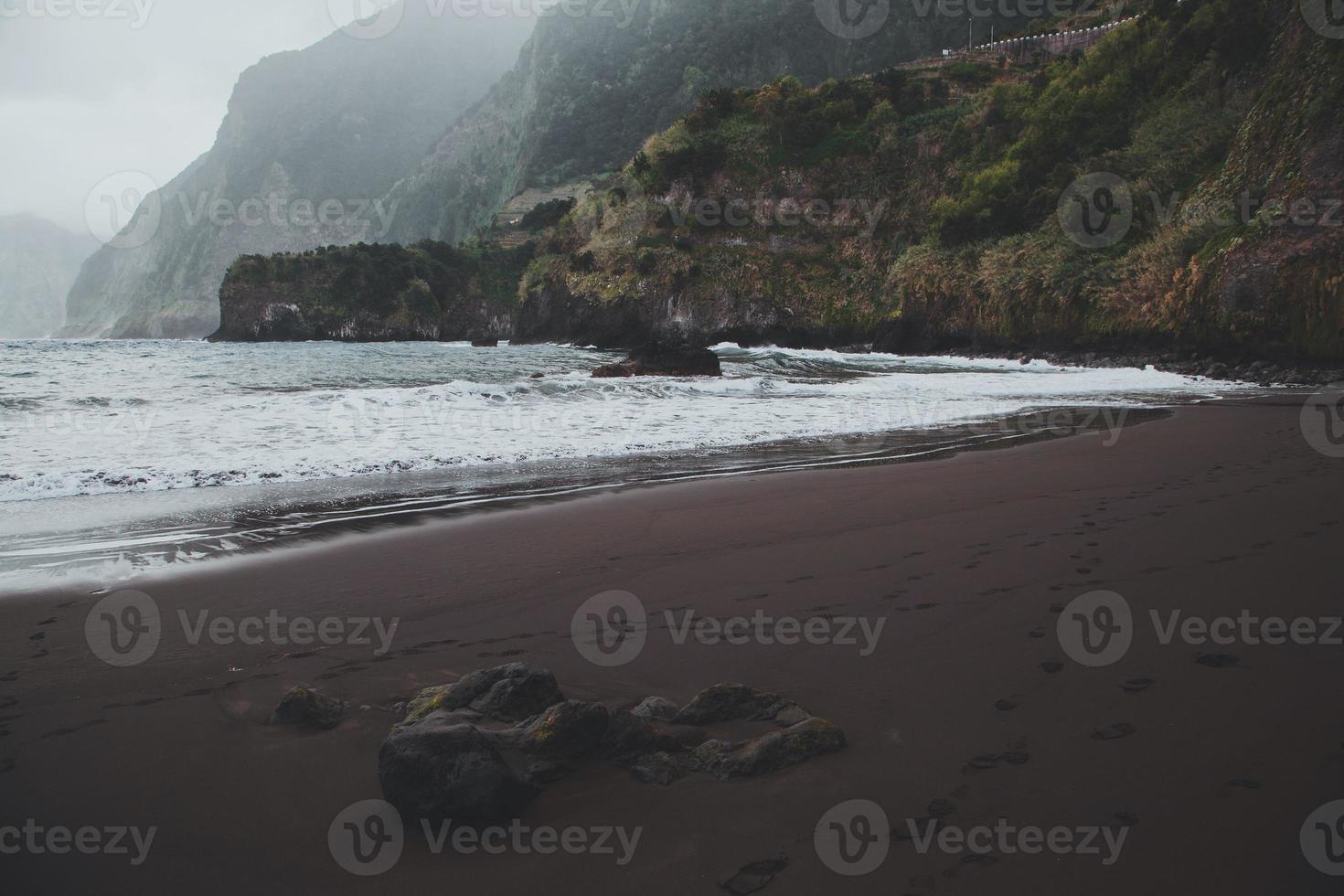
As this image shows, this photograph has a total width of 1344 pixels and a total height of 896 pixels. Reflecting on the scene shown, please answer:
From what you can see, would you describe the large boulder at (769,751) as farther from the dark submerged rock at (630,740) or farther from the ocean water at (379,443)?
the ocean water at (379,443)

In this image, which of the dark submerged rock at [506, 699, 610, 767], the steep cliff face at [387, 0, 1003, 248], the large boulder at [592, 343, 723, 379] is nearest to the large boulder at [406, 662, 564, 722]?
the dark submerged rock at [506, 699, 610, 767]

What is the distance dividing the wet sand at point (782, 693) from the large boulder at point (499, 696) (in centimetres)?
18

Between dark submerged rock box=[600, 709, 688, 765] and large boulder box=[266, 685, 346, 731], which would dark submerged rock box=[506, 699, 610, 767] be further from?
large boulder box=[266, 685, 346, 731]

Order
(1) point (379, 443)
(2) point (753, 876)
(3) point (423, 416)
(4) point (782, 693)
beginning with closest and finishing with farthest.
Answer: (2) point (753, 876) → (4) point (782, 693) → (1) point (379, 443) → (3) point (423, 416)

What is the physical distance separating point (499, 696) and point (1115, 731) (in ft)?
6.07

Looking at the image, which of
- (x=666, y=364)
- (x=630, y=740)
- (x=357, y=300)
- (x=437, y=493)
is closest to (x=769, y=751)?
(x=630, y=740)

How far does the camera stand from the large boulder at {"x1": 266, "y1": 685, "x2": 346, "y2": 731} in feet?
7.56

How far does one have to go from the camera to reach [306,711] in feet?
7.59

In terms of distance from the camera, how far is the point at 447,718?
211cm

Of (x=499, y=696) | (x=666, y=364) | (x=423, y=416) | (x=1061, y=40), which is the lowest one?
(x=499, y=696)

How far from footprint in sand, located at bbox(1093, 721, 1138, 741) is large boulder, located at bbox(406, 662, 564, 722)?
162 centimetres

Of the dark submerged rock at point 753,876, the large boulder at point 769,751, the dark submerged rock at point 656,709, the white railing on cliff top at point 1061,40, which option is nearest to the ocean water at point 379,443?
the dark submerged rock at point 656,709

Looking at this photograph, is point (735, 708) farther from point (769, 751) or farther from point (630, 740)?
point (630, 740)

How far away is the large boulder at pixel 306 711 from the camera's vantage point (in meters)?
2.30
